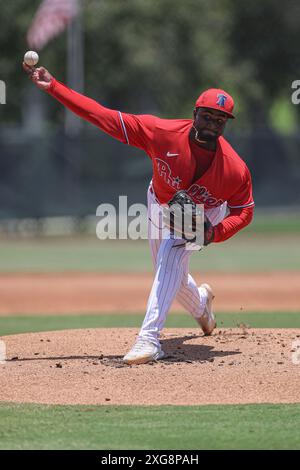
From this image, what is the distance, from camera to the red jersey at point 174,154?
20.6 feet

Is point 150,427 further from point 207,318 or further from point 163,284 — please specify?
point 207,318

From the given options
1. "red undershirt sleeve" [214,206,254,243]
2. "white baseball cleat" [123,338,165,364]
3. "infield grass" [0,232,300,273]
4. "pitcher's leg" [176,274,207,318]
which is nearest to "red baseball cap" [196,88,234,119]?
"red undershirt sleeve" [214,206,254,243]

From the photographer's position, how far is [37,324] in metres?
9.83

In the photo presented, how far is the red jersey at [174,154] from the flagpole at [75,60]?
2390 centimetres

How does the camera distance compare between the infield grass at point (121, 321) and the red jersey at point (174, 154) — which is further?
the infield grass at point (121, 321)

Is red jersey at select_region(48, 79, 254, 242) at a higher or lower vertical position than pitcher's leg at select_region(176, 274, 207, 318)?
higher

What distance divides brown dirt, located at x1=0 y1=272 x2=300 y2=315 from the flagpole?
1662 cm

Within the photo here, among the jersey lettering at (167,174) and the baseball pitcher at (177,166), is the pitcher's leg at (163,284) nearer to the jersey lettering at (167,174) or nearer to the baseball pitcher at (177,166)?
the baseball pitcher at (177,166)

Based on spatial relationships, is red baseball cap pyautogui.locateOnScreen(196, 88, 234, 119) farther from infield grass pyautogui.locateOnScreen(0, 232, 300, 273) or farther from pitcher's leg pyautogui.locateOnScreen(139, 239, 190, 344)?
infield grass pyautogui.locateOnScreen(0, 232, 300, 273)

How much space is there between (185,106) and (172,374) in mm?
34473

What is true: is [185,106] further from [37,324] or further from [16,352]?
[16,352]

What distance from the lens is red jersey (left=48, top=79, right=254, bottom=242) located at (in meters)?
6.29

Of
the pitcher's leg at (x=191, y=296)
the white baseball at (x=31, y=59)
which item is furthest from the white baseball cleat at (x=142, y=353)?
the white baseball at (x=31, y=59)

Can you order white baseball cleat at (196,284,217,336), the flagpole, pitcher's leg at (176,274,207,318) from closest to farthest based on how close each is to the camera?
pitcher's leg at (176,274,207,318), white baseball cleat at (196,284,217,336), the flagpole
